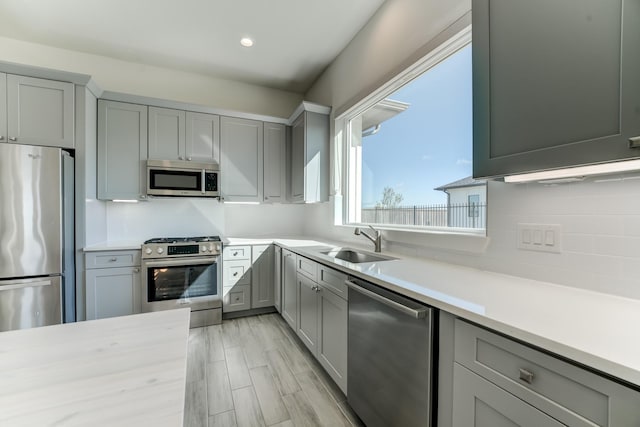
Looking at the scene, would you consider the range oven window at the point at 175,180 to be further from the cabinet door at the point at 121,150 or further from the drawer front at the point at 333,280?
the drawer front at the point at 333,280

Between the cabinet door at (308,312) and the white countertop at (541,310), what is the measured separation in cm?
75

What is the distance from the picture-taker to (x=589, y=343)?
2.13 feet

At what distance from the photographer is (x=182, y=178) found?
9.86ft

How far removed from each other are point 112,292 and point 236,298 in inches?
45.5

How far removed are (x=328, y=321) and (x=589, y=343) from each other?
140 cm

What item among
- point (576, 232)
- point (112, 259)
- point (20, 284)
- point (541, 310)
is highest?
point (576, 232)

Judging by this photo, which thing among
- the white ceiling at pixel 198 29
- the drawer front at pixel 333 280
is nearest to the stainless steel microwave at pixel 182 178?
the white ceiling at pixel 198 29

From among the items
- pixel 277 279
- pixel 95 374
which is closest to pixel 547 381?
pixel 95 374

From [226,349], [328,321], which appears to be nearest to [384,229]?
[328,321]

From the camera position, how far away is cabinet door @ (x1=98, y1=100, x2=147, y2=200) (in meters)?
2.74

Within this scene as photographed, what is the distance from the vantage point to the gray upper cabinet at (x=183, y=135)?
2951 mm

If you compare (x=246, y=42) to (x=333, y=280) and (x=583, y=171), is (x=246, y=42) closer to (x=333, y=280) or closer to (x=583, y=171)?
(x=333, y=280)

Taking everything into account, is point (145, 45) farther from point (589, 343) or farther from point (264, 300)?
point (589, 343)

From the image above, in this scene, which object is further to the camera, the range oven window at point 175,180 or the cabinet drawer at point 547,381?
the range oven window at point 175,180
